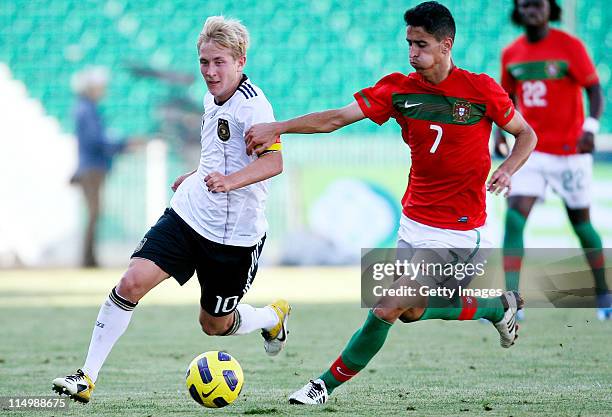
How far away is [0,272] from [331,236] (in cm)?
477

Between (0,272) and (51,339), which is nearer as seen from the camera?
(51,339)

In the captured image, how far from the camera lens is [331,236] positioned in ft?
51.7

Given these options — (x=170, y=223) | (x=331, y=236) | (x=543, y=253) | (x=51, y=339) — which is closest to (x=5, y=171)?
(x=331, y=236)

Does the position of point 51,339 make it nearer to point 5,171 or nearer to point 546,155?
point 546,155

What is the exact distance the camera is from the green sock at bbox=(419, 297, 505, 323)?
5.40m

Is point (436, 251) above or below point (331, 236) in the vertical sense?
above

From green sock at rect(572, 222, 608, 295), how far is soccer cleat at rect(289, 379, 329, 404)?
12.6 ft

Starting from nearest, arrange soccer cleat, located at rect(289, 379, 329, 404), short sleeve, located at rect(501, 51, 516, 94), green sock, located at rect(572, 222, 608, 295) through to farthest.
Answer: soccer cleat, located at rect(289, 379, 329, 404)
green sock, located at rect(572, 222, 608, 295)
short sleeve, located at rect(501, 51, 516, 94)

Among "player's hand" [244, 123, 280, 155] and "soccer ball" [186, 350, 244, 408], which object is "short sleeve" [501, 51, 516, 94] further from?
"soccer ball" [186, 350, 244, 408]

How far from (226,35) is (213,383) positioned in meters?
1.62

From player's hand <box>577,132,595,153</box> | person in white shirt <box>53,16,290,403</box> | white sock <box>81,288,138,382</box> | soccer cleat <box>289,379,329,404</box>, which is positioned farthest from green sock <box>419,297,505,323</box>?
player's hand <box>577,132,595,153</box>

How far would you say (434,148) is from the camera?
→ 531 cm

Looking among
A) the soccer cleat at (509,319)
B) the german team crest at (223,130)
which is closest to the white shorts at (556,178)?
the soccer cleat at (509,319)

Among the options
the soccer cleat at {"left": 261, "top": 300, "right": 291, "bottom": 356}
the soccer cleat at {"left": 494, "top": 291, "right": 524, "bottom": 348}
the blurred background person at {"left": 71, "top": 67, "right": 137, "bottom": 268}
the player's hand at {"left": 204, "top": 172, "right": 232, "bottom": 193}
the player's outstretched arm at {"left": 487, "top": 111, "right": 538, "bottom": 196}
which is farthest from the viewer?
the blurred background person at {"left": 71, "top": 67, "right": 137, "bottom": 268}
